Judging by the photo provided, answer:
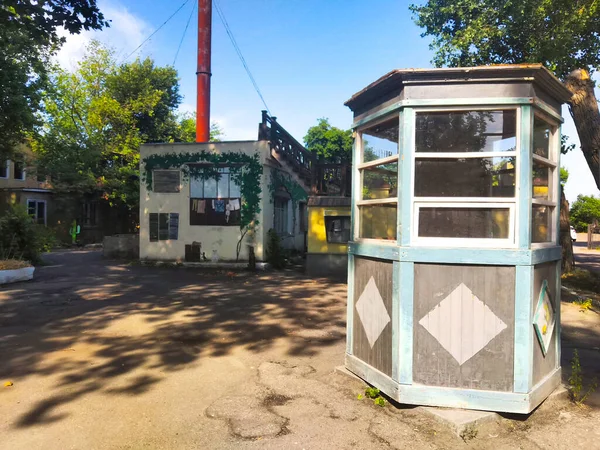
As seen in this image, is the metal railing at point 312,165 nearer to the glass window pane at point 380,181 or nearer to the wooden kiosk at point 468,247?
the glass window pane at point 380,181

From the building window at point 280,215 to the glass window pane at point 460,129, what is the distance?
11.1 metres

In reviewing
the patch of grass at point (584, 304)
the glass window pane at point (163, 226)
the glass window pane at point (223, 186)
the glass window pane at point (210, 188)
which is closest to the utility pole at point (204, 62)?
the glass window pane at point (210, 188)

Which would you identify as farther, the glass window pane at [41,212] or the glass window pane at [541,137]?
the glass window pane at [41,212]

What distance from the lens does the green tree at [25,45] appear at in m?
7.70

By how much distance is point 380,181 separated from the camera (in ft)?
13.5

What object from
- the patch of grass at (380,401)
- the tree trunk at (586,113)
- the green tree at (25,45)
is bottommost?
the patch of grass at (380,401)

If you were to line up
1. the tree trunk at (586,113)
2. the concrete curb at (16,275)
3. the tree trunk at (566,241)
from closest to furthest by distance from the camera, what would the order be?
the tree trunk at (586,113) → the concrete curb at (16,275) → the tree trunk at (566,241)

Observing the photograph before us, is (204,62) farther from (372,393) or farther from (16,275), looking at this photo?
(372,393)

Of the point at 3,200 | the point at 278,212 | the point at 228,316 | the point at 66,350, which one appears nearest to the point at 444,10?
the point at 278,212

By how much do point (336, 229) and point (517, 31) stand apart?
293 inches

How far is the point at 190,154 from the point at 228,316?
824cm

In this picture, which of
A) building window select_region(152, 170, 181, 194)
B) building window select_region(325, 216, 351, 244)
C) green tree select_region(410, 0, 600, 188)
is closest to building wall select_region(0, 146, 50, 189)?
building window select_region(152, 170, 181, 194)

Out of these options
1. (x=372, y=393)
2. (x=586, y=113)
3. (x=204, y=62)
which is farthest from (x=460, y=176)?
(x=204, y=62)

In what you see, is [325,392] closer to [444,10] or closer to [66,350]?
Answer: [66,350]
